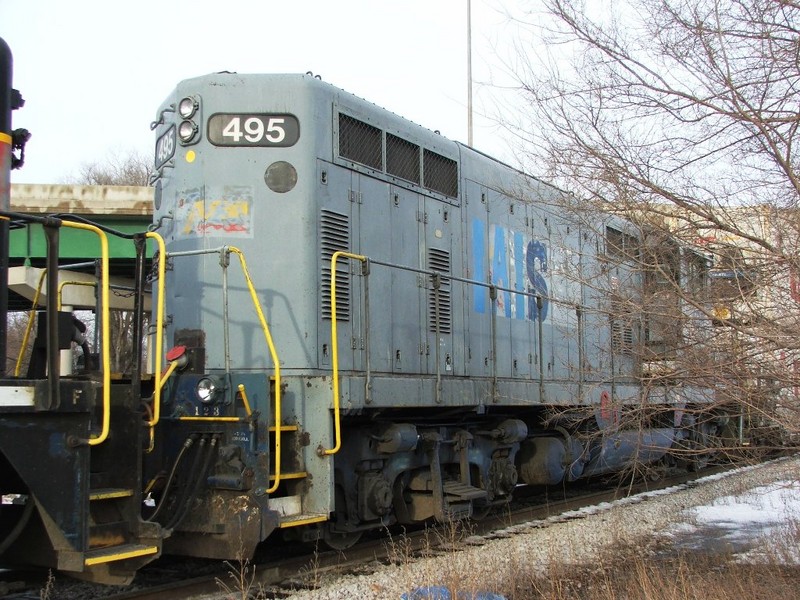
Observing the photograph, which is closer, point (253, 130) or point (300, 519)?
point (300, 519)

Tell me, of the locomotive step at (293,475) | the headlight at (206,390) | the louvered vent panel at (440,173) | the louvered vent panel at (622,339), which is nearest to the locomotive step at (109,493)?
the headlight at (206,390)

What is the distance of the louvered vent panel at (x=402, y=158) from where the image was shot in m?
7.62

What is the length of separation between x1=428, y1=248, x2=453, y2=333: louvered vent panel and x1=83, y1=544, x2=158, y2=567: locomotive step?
153 inches

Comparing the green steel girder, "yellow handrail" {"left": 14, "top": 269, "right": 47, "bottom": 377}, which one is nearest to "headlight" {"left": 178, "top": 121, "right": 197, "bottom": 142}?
"yellow handrail" {"left": 14, "top": 269, "right": 47, "bottom": 377}

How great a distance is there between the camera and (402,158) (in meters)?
7.79

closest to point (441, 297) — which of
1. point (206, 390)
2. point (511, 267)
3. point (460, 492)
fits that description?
point (511, 267)

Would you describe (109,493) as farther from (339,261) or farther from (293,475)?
(339,261)

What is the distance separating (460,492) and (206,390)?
2.80m

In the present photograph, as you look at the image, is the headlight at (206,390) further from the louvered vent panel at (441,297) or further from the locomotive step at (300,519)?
the louvered vent panel at (441,297)

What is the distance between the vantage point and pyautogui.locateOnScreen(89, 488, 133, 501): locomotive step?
4.41 metres

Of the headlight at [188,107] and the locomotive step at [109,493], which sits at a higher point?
the headlight at [188,107]

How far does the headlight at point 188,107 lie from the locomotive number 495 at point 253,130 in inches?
6.1

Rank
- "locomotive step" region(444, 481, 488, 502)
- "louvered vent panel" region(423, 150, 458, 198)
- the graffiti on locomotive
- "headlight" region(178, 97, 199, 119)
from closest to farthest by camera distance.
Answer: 1. "headlight" region(178, 97, 199, 119)
2. "locomotive step" region(444, 481, 488, 502)
3. "louvered vent panel" region(423, 150, 458, 198)
4. the graffiti on locomotive

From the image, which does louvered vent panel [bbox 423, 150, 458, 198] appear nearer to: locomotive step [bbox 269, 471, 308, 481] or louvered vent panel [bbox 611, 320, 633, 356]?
louvered vent panel [bbox 611, 320, 633, 356]
